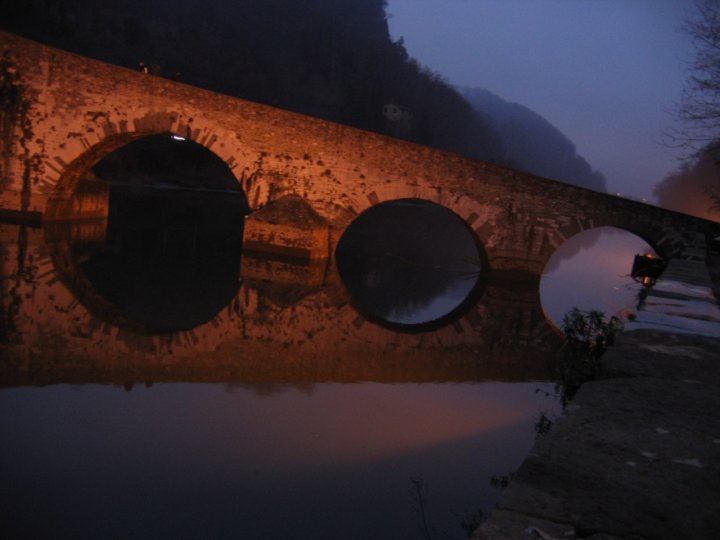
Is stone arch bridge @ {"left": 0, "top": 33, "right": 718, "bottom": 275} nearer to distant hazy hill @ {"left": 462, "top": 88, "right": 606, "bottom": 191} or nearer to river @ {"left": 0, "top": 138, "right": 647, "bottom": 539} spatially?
river @ {"left": 0, "top": 138, "right": 647, "bottom": 539}

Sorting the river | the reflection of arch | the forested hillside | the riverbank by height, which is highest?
the forested hillside

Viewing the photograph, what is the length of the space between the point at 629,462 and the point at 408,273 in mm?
13048

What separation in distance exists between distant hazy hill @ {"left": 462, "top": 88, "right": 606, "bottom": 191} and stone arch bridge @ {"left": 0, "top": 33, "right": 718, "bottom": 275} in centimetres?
9861

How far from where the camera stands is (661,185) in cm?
7906

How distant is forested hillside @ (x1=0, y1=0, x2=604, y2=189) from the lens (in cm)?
4481

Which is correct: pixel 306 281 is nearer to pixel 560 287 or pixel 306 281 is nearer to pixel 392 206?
pixel 560 287

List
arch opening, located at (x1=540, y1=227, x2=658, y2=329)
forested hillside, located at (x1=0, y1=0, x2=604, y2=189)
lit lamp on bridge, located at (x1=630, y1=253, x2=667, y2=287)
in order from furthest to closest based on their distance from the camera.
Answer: forested hillside, located at (x1=0, y1=0, x2=604, y2=189)
lit lamp on bridge, located at (x1=630, y1=253, x2=667, y2=287)
arch opening, located at (x1=540, y1=227, x2=658, y2=329)

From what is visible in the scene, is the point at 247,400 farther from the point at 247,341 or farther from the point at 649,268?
the point at 649,268

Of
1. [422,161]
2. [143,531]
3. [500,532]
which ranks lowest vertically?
[143,531]

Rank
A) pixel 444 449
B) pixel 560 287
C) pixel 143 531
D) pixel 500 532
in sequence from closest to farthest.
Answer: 1. pixel 500 532
2. pixel 143 531
3. pixel 444 449
4. pixel 560 287

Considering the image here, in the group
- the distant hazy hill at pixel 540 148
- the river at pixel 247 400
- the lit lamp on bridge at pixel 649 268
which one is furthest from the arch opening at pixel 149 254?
the distant hazy hill at pixel 540 148

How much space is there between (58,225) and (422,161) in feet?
27.6

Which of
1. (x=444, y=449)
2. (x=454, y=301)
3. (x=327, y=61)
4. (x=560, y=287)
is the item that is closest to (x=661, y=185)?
(x=327, y=61)

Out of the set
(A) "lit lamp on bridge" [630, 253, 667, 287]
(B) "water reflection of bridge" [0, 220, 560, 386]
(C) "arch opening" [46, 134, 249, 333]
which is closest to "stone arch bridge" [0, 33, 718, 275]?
(A) "lit lamp on bridge" [630, 253, 667, 287]
